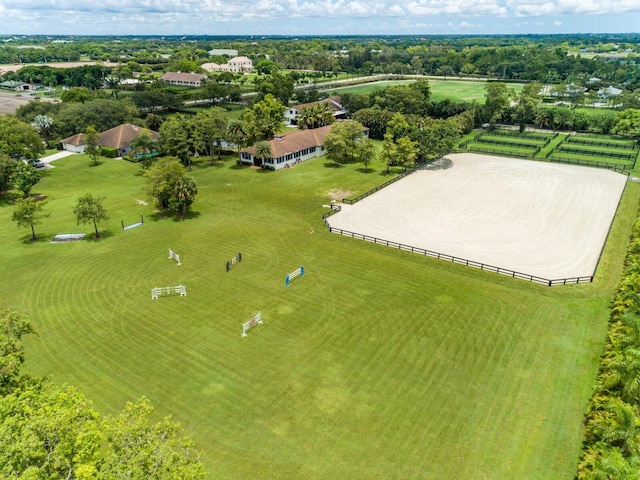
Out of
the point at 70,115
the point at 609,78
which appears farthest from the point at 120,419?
the point at 609,78

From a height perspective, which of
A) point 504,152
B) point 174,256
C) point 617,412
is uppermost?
point 617,412

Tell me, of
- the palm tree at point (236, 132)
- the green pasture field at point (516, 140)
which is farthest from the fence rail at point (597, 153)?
the palm tree at point (236, 132)

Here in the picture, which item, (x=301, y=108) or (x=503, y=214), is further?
(x=301, y=108)

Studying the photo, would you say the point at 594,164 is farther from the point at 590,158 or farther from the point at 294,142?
the point at 294,142

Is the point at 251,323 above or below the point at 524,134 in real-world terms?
below

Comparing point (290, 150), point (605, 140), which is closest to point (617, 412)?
point (290, 150)

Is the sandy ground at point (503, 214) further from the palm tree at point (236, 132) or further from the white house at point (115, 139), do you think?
the white house at point (115, 139)

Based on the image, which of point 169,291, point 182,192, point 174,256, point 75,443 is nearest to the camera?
point 75,443
